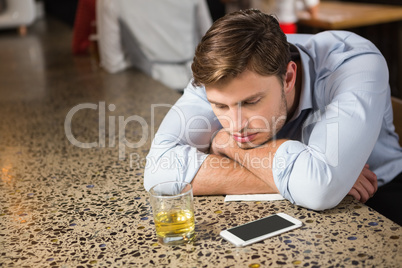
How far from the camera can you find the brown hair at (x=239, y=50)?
1188 millimetres

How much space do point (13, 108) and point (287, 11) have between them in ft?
7.25

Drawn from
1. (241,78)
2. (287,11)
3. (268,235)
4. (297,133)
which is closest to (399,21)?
(287,11)

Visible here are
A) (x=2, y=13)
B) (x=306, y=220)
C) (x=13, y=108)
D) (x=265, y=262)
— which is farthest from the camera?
(x=2, y=13)

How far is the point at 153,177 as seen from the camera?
4.17ft

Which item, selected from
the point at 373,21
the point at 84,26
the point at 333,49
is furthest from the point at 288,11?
the point at 333,49

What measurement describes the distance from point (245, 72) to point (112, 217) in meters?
0.45

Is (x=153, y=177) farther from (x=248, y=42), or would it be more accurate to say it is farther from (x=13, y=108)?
(x=13, y=108)

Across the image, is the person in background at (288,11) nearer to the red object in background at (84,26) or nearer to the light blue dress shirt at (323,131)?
the red object in background at (84,26)

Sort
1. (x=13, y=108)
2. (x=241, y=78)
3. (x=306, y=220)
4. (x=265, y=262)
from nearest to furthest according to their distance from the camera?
1. (x=265, y=262)
2. (x=306, y=220)
3. (x=241, y=78)
4. (x=13, y=108)

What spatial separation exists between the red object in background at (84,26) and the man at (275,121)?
1917 mm

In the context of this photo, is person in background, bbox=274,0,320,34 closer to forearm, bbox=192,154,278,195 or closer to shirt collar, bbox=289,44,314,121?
shirt collar, bbox=289,44,314,121

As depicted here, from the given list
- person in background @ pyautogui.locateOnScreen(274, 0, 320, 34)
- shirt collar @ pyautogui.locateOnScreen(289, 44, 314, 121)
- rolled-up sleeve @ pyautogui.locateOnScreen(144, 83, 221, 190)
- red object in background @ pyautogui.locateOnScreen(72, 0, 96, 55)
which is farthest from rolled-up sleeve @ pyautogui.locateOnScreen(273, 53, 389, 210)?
person in background @ pyautogui.locateOnScreen(274, 0, 320, 34)

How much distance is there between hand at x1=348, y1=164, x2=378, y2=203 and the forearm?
0.19 meters

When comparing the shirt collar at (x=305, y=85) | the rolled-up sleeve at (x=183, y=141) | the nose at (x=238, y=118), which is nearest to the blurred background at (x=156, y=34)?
the rolled-up sleeve at (x=183, y=141)
